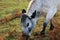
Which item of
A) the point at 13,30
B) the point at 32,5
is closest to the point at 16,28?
the point at 13,30

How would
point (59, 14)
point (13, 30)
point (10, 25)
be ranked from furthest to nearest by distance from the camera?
point (59, 14) < point (10, 25) < point (13, 30)

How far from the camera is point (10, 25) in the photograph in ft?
29.8

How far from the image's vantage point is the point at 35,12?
7.27 m

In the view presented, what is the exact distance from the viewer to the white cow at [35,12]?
7078 mm

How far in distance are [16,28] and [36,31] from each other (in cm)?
84

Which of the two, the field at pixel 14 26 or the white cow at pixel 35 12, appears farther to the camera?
the field at pixel 14 26

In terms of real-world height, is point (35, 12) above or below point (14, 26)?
above

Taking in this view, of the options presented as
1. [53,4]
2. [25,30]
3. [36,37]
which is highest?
[53,4]

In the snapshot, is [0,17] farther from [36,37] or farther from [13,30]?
[36,37]

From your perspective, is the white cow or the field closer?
the white cow

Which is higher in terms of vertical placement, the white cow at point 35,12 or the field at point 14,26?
the white cow at point 35,12

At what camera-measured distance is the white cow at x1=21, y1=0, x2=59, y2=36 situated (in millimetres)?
7078

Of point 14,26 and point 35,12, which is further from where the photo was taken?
point 14,26

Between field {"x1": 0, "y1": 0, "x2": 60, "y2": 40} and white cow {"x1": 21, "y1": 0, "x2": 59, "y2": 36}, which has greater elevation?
white cow {"x1": 21, "y1": 0, "x2": 59, "y2": 36}
